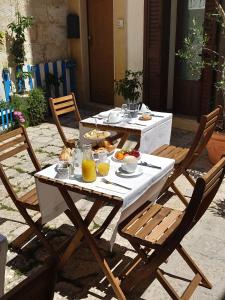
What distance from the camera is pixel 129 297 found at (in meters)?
2.75

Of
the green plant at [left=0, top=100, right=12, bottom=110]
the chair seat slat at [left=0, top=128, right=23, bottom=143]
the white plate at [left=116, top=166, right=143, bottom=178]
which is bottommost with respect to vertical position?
the green plant at [left=0, top=100, right=12, bottom=110]

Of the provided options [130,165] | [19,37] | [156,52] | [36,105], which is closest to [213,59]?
[156,52]

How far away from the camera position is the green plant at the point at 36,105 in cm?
689

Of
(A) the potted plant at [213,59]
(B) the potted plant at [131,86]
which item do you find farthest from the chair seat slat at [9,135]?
(B) the potted plant at [131,86]

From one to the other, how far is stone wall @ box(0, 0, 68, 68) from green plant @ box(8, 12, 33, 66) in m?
0.11

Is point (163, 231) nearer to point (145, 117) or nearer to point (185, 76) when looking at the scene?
point (145, 117)

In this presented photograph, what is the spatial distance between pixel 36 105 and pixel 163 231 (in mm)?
4857

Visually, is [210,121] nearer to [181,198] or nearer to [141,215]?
[181,198]

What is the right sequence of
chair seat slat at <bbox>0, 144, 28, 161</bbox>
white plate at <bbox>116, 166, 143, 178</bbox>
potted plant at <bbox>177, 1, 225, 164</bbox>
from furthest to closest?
potted plant at <bbox>177, 1, 225, 164</bbox> < chair seat slat at <bbox>0, 144, 28, 161</bbox> < white plate at <bbox>116, 166, 143, 178</bbox>

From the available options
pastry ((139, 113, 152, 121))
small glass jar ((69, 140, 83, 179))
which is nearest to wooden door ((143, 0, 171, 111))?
pastry ((139, 113, 152, 121))

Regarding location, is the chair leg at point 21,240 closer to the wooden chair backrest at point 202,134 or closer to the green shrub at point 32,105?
the wooden chair backrest at point 202,134

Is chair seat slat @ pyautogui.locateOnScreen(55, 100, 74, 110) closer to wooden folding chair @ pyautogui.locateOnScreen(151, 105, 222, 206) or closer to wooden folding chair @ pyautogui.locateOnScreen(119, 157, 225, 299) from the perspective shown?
wooden folding chair @ pyautogui.locateOnScreen(151, 105, 222, 206)

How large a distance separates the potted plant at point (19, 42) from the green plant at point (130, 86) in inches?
69.8

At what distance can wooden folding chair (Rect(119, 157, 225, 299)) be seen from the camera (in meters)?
2.29
